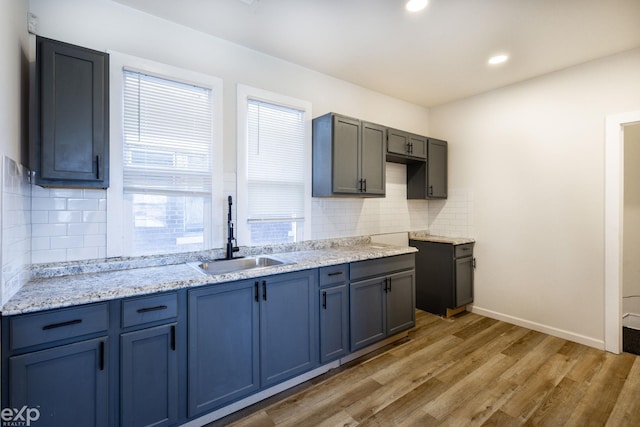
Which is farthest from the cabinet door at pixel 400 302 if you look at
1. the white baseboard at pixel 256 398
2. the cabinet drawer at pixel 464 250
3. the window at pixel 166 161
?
the window at pixel 166 161

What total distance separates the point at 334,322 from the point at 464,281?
6.83ft

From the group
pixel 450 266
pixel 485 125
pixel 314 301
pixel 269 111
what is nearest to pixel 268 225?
pixel 314 301

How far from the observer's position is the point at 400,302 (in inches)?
116

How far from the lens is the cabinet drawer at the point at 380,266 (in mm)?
2605

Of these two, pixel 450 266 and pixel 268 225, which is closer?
pixel 268 225

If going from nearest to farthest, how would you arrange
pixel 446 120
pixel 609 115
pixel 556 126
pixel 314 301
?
pixel 314 301, pixel 609 115, pixel 556 126, pixel 446 120

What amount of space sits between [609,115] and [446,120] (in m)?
1.71

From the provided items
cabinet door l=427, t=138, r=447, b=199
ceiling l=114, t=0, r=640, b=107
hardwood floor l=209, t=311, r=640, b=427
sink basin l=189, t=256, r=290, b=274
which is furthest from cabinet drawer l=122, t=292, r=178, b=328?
cabinet door l=427, t=138, r=447, b=199

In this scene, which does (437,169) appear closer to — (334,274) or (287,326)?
(334,274)

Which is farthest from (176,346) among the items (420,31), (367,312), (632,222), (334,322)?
(632,222)

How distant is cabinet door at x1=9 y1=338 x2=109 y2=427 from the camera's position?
4.38 ft

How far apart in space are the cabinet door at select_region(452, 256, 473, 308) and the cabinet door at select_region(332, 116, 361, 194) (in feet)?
5.58

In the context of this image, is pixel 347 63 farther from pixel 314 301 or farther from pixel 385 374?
pixel 385 374

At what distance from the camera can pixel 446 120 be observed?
4.15m
